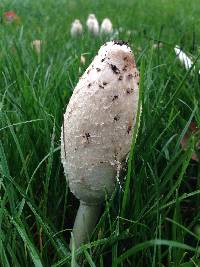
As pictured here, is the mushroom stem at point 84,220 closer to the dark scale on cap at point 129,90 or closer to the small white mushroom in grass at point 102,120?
the small white mushroom in grass at point 102,120

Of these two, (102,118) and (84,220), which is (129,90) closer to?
(102,118)

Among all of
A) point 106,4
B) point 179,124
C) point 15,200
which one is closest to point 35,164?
point 15,200

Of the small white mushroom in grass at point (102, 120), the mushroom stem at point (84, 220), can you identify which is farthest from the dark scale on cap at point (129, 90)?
the mushroom stem at point (84, 220)

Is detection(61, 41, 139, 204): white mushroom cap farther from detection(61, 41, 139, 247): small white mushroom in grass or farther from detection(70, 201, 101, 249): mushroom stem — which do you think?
detection(70, 201, 101, 249): mushroom stem

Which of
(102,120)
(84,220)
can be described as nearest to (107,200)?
(84,220)

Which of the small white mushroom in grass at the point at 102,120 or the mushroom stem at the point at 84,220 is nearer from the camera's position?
the small white mushroom in grass at the point at 102,120

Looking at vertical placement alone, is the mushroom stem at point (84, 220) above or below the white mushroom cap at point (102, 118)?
below

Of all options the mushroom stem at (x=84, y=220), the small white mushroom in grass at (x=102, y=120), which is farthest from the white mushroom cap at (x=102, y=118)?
the mushroom stem at (x=84, y=220)

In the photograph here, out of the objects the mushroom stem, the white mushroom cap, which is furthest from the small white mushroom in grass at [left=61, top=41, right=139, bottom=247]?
the mushroom stem
